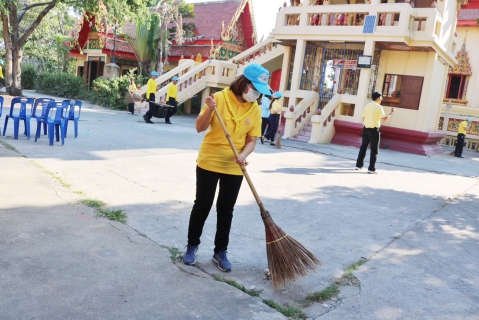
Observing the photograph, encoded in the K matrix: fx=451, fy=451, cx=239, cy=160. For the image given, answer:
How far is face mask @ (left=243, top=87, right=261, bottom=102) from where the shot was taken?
340 cm

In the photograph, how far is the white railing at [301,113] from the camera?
15.1m

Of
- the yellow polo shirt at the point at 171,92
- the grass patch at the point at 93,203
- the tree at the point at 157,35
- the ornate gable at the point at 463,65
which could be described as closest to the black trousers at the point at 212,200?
the grass patch at the point at 93,203

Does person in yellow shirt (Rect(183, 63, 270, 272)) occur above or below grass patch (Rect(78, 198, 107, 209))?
above

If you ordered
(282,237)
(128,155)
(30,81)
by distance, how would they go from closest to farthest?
(282,237), (128,155), (30,81)

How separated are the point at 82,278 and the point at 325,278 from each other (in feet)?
6.00

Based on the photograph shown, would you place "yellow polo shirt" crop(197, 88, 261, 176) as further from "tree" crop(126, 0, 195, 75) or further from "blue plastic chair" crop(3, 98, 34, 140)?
"tree" crop(126, 0, 195, 75)

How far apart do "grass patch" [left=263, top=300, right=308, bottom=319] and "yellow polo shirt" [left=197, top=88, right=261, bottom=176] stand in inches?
39.8

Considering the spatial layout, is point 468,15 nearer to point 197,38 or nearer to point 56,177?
point 197,38

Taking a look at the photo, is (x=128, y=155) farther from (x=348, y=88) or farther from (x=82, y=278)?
(x=348, y=88)

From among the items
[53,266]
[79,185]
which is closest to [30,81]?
[79,185]

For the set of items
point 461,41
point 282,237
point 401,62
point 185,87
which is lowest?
point 282,237

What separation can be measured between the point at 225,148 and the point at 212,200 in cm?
43

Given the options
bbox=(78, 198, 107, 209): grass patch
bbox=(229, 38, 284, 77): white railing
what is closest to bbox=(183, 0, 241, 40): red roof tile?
bbox=(229, 38, 284, 77): white railing

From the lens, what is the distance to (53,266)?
320 centimetres
